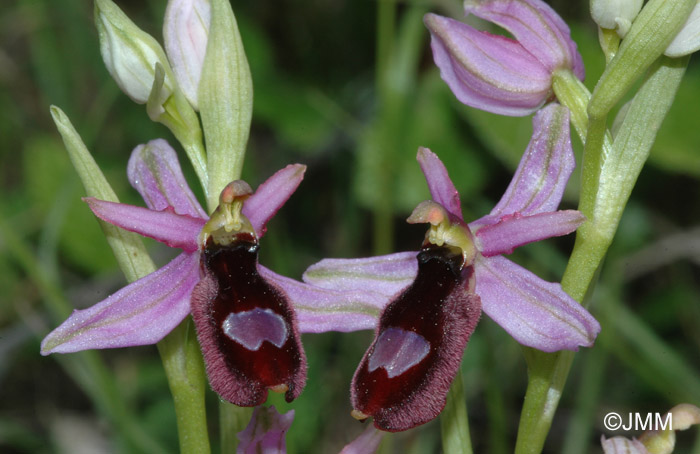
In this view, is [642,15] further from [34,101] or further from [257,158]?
[34,101]

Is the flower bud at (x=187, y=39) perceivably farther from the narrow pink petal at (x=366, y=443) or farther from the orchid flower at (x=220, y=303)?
the narrow pink petal at (x=366, y=443)

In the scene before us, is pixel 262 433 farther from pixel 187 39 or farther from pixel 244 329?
pixel 187 39

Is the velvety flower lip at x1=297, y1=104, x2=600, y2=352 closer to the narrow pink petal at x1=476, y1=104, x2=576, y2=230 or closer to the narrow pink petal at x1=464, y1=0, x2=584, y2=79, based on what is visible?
the narrow pink petal at x1=476, y1=104, x2=576, y2=230

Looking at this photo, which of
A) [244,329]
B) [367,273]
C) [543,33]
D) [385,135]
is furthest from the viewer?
[385,135]

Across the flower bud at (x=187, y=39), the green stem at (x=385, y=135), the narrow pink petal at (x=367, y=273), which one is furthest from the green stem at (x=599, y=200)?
the green stem at (x=385, y=135)

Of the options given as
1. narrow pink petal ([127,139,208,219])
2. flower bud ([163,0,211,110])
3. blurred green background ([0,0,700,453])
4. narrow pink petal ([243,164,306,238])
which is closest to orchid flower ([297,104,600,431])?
narrow pink petal ([243,164,306,238])

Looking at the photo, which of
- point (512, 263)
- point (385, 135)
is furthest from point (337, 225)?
point (512, 263)
